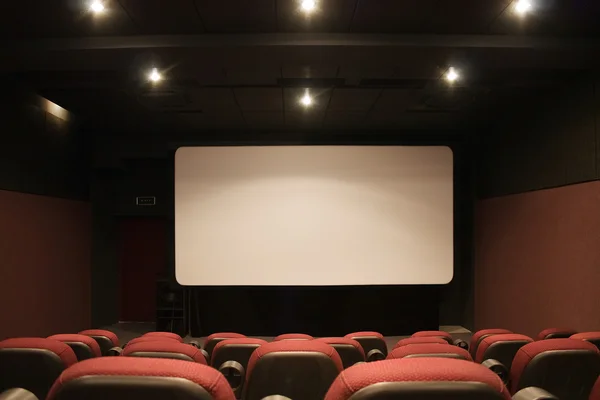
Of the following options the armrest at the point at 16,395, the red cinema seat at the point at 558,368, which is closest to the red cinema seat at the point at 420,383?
the armrest at the point at 16,395

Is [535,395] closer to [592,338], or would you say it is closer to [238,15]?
[592,338]

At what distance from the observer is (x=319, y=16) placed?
332 cm

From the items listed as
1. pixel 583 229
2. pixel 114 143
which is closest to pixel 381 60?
pixel 583 229

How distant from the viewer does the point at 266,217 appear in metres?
6.42

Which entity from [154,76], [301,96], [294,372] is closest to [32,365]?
[294,372]

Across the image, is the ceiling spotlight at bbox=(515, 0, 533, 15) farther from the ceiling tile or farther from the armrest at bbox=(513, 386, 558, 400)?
the armrest at bbox=(513, 386, 558, 400)

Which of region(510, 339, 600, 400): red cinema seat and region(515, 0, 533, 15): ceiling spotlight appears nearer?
region(510, 339, 600, 400): red cinema seat

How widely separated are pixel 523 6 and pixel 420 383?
10.9 feet

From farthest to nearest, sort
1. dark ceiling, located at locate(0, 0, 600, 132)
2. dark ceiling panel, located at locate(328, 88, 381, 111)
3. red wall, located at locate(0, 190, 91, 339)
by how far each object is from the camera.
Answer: dark ceiling panel, located at locate(328, 88, 381, 111) < red wall, located at locate(0, 190, 91, 339) < dark ceiling, located at locate(0, 0, 600, 132)

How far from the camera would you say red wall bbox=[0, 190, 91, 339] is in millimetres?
4676

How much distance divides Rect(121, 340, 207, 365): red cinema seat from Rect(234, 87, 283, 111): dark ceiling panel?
3.74 meters

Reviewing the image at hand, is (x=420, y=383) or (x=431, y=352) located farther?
(x=431, y=352)

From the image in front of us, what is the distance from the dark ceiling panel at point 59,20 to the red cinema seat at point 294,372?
9.30ft

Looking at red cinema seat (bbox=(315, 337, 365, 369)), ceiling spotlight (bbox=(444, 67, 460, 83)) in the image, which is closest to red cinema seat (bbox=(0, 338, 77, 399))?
red cinema seat (bbox=(315, 337, 365, 369))
